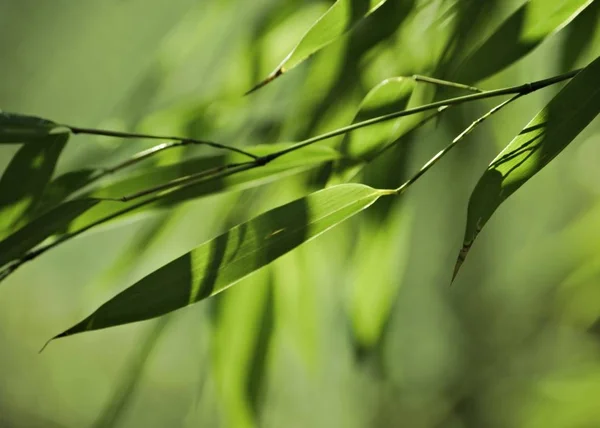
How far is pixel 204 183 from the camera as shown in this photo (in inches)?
17.5

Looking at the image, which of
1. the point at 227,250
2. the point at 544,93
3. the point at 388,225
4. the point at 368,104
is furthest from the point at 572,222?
the point at 227,250

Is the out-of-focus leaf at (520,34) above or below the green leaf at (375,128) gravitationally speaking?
below

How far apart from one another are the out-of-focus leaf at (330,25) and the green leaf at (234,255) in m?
0.08

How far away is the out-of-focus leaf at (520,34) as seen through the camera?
38cm

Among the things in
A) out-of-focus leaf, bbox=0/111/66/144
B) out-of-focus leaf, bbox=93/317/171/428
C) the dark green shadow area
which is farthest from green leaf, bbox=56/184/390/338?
out-of-focus leaf, bbox=93/317/171/428

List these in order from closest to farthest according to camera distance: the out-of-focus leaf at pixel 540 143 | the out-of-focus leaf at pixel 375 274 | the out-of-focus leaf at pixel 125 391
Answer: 1. the out-of-focus leaf at pixel 540 143
2. the out-of-focus leaf at pixel 375 274
3. the out-of-focus leaf at pixel 125 391

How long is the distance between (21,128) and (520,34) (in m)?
0.28

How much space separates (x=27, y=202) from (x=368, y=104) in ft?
0.72

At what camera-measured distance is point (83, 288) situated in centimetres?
83

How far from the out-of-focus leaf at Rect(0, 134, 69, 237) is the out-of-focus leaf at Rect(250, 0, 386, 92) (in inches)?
5.6

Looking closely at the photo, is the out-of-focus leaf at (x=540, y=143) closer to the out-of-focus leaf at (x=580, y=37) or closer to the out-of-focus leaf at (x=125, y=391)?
the out-of-focus leaf at (x=580, y=37)

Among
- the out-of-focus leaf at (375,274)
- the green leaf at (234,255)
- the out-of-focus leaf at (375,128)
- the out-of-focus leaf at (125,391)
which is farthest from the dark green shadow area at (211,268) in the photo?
the out-of-focus leaf at (125,391)

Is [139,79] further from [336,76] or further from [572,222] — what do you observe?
[572,222]

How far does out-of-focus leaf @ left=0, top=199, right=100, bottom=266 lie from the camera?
1.27 ft
